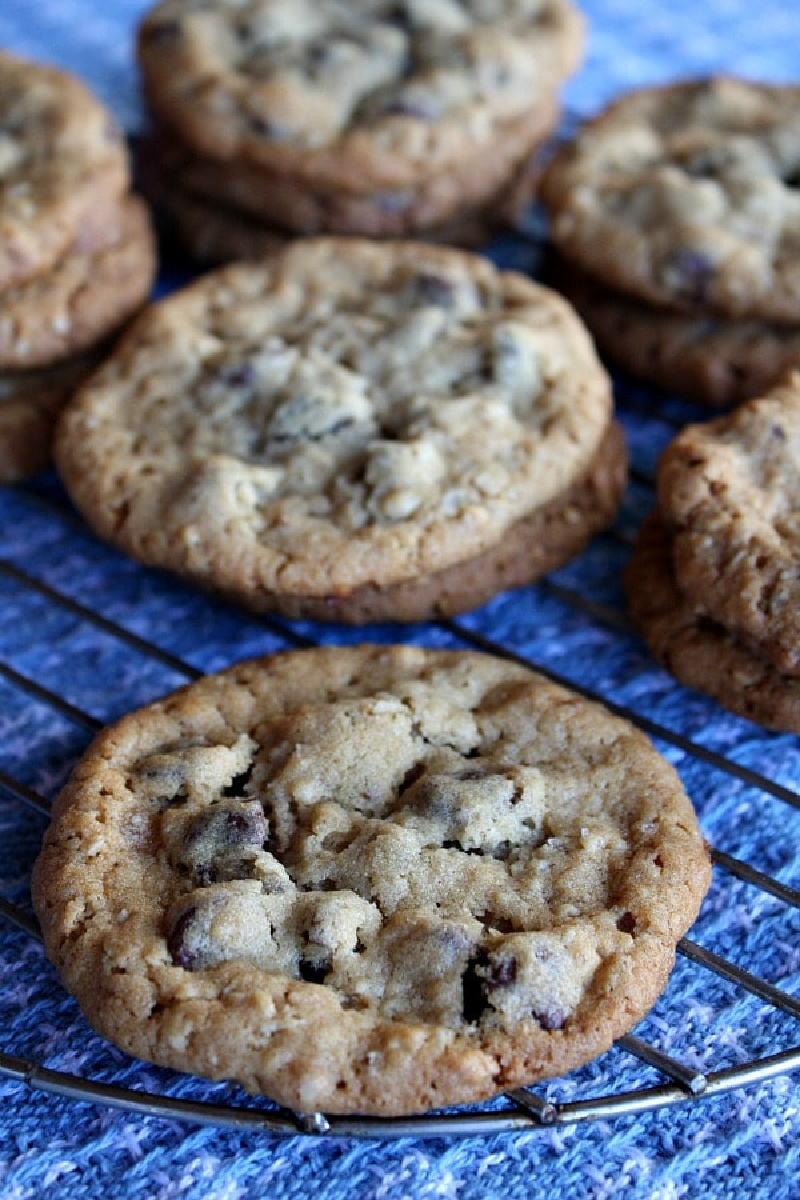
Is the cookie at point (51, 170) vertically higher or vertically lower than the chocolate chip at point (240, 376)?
higher

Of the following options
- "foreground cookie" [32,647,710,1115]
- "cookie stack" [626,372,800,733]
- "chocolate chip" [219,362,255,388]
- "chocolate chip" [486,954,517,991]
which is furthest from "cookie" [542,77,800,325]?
"chocolate chip" [486,954,517,991]

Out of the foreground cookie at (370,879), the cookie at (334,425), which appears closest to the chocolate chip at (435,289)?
the cookie at (334,425)

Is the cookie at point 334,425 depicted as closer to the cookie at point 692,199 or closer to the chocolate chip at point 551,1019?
the cookie at point 692,199

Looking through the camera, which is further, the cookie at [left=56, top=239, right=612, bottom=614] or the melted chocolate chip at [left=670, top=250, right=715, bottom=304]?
the melted chocolate chip at [left=670, top=250, right=715, bottom=304]

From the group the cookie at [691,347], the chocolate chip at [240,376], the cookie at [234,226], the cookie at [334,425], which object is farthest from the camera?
the cookie at [234,226]

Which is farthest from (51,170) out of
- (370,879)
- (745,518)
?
(370,879)

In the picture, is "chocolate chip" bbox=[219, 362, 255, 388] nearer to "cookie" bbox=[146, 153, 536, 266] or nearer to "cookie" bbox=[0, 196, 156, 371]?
"cookie" bbox=[0, 196, 156, 371]
